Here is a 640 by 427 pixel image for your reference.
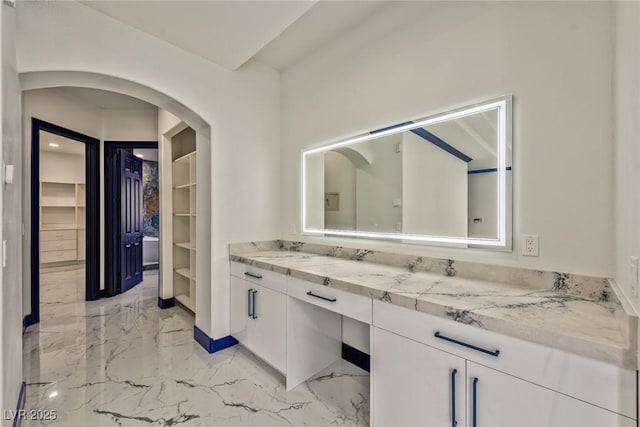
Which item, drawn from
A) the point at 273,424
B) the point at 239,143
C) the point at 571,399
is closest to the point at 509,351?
the point at 571,399

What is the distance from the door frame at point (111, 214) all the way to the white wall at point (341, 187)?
2753mm

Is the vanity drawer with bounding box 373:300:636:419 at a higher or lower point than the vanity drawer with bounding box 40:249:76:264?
higher

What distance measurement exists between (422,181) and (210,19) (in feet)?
5.88

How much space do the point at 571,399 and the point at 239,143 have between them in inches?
103

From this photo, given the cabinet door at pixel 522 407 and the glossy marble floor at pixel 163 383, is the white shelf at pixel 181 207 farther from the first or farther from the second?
the cabinet door at pixel 522 407

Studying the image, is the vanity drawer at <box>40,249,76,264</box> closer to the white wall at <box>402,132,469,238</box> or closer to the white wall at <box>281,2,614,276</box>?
the white wall at <box>281,2,614,276</box>

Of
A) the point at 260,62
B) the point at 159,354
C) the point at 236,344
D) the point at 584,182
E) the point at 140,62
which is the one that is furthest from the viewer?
the point at 260,62

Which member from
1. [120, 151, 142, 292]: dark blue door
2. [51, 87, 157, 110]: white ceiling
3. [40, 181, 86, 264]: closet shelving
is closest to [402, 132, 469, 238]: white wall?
[51, 87, 157, 110]: white ceiling

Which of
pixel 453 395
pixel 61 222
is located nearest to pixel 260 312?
pixel 453 395

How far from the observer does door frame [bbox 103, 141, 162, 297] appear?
388 cm

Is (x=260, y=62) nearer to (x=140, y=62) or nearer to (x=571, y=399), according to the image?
→ (x=140, y=62)

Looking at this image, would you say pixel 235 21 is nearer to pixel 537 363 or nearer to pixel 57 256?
pixel 537 363

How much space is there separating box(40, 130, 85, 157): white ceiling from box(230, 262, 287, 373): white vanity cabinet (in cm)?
512

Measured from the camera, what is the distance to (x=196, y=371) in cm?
214
